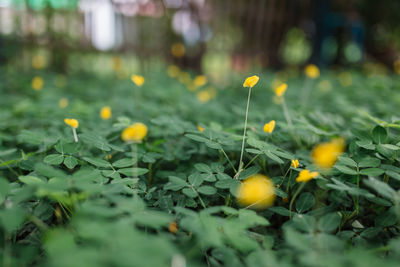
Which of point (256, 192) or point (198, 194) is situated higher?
point (256, 192)

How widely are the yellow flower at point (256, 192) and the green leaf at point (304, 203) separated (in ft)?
0.41

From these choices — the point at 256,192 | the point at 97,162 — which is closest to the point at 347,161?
the point at 256,192

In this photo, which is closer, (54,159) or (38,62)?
(54,159)

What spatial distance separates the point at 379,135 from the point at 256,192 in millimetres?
893

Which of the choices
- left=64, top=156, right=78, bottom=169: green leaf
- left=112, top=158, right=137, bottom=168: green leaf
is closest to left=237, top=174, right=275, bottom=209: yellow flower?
left=112, top=158, right=137, bottom=168: green leaf

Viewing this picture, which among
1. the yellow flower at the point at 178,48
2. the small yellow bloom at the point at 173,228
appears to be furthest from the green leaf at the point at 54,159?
the yellow flower at the point at 178,48

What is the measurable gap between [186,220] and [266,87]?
340cm

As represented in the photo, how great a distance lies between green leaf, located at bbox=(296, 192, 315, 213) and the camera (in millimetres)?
1295

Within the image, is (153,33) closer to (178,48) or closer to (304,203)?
(178,48)

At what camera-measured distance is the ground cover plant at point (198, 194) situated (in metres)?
0.90

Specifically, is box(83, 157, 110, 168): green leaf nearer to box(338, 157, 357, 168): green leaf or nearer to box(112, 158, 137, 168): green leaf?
box(112, 158, 137, 168): green leaf

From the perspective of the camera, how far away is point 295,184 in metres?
1.49

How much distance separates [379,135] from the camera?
150cm

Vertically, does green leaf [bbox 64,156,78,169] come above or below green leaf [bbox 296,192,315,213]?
above
